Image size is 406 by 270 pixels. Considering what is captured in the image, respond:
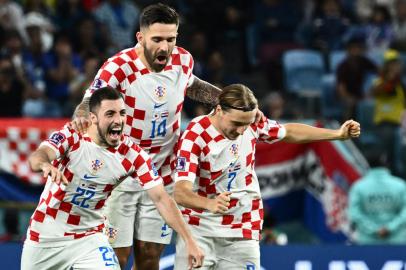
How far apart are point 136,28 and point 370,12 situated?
3.61 meters

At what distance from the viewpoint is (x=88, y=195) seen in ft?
24.8

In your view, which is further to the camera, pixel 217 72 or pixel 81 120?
pixel 217 72

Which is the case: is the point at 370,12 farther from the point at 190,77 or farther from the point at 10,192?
the point at 190,77

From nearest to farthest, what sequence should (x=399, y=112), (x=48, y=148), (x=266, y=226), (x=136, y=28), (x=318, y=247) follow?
(x=48, y=148) → (x=318, y=247) → (x=266, y=226) → (x=399, y=112) → (x=136, y=28)

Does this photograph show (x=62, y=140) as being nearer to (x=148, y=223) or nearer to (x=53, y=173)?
Result: (x=53, y=173)

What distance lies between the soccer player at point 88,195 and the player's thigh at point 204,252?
584 mm

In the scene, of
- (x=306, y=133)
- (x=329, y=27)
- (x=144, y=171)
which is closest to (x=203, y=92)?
(x=306, y=133)

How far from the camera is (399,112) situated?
13.4 meters

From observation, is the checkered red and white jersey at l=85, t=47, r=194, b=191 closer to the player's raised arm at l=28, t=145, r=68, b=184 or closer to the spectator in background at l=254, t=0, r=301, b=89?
the player's raised arm at l=28, t=145, r=68, b=184

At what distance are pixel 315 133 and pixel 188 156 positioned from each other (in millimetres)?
1022

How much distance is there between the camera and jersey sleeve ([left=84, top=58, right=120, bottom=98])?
7.66 meters

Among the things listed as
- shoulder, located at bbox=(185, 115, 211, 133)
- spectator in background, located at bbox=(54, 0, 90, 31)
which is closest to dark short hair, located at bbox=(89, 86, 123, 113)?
shoulder, located at bbox=(185, 115, 211, 133)

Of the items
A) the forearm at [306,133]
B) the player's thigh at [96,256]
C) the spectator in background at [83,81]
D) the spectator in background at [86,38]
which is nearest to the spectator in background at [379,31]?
the spectator in background at [86,38]

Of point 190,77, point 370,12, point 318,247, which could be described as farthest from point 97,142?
point 370,12
